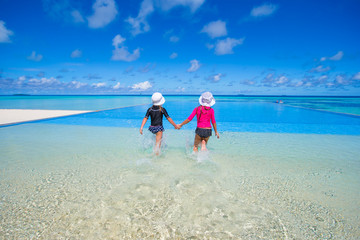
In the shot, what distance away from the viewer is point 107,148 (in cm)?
636

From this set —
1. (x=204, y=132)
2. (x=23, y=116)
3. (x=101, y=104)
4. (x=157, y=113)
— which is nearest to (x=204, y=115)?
(x=204, y=132)

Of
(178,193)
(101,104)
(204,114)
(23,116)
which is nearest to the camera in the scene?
(178,193)

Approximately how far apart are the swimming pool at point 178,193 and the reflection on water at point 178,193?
0.02 metres

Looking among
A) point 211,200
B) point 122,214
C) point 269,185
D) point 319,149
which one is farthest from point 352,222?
point 319,149

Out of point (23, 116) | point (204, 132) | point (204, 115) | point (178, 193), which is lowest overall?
point (178, 193)

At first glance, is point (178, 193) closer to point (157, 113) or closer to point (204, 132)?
point (204, 132)

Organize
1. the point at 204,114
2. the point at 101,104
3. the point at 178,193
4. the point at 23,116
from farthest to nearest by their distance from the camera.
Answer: the point at 101,104
the point at 23,116
the point at 204,114
the point at 178,193

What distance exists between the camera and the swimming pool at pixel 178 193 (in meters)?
2.69

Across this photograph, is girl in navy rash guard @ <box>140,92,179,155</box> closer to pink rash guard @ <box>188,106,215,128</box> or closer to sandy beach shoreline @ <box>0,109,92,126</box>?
pink rash guard @ <box>188,106,215,128</box>

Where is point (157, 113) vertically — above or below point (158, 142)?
above

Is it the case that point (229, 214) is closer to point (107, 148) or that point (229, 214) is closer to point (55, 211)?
point (55, 211)

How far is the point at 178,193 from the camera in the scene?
3518 millimetres

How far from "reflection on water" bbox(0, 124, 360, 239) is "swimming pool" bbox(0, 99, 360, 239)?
2 centimetres

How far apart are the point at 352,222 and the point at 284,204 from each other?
34.5 inches
